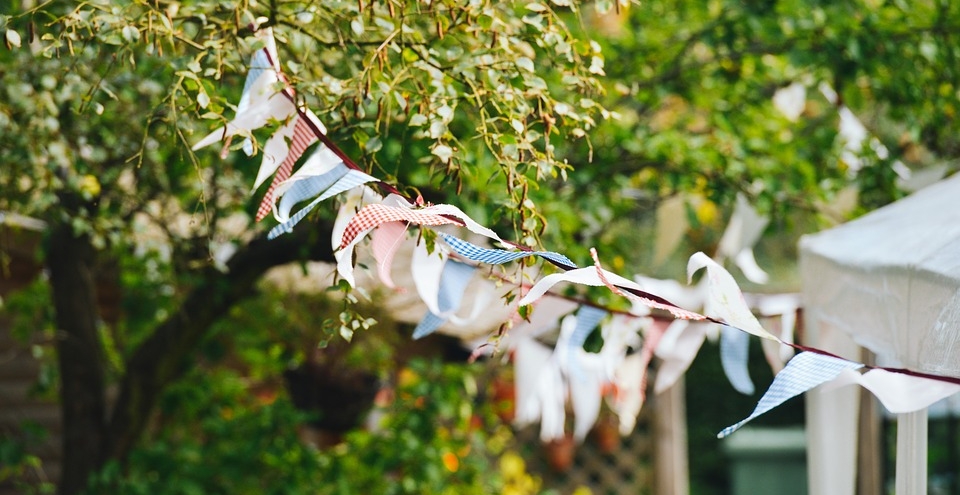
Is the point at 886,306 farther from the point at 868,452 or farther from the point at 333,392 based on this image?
the point at 868,452

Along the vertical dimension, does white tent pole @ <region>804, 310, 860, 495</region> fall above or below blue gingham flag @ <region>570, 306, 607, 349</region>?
below

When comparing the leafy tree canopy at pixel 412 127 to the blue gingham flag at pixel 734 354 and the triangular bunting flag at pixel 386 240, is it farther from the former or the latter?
the blue gingham flag at pixel 734 354

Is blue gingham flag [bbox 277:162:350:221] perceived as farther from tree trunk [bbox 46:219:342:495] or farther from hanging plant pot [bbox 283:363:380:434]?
hanging plant pot [bbox 283:363:380:434]

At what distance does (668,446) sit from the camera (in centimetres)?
578

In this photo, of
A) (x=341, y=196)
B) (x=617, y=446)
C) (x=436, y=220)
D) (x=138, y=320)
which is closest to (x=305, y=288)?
(x=138, y=320)

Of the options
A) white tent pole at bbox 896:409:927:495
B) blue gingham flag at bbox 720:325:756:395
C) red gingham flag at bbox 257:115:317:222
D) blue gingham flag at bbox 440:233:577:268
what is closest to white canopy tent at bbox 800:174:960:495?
white tent pole at bbox 896:409:927:495

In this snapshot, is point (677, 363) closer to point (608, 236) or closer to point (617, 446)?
point (608, 236)

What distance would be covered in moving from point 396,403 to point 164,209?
95 cm

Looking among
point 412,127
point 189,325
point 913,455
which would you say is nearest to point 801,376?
point 913,455

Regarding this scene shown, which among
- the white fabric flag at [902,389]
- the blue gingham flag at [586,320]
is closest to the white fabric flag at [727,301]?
the white fabric flag at [902,389]

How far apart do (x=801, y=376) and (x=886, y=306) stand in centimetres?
58

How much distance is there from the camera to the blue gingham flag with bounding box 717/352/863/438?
1.42m

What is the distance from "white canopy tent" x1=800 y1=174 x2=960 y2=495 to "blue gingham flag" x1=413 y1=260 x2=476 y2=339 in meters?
0.81

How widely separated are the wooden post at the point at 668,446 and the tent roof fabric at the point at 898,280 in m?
3.18
